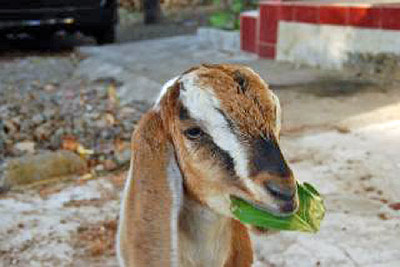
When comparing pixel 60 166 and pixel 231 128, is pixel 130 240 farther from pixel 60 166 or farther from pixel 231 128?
pixel 60 166

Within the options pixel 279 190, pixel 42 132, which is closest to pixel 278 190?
pixel 279 190

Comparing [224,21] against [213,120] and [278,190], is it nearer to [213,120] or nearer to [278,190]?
[213,120]

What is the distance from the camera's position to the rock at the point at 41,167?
4254 mm

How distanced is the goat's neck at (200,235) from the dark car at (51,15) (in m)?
9.30

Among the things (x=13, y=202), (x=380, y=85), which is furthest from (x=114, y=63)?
(x=13, y=202)

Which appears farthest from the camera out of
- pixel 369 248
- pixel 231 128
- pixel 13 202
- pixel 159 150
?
pixel 13 202

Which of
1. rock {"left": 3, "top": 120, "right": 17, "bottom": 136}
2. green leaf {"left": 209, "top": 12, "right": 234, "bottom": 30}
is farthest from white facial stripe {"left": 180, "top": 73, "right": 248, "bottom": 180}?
green leaf {"left": 209, "top": 12, "right": 234, "bottom": 30}

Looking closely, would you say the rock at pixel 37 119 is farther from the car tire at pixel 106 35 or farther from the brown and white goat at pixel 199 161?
the car tire at pixel 106 35

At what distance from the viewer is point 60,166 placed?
4.38m

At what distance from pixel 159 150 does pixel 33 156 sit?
3.04 meters

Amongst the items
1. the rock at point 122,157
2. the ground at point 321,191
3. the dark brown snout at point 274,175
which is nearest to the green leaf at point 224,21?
the ground at point 321,191

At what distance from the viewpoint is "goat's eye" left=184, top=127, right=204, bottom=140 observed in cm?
158

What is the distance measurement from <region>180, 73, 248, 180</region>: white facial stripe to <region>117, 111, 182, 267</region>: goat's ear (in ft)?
0.41

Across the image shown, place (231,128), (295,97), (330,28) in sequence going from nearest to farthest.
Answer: (231,128) < (295,97) < (330,28)
